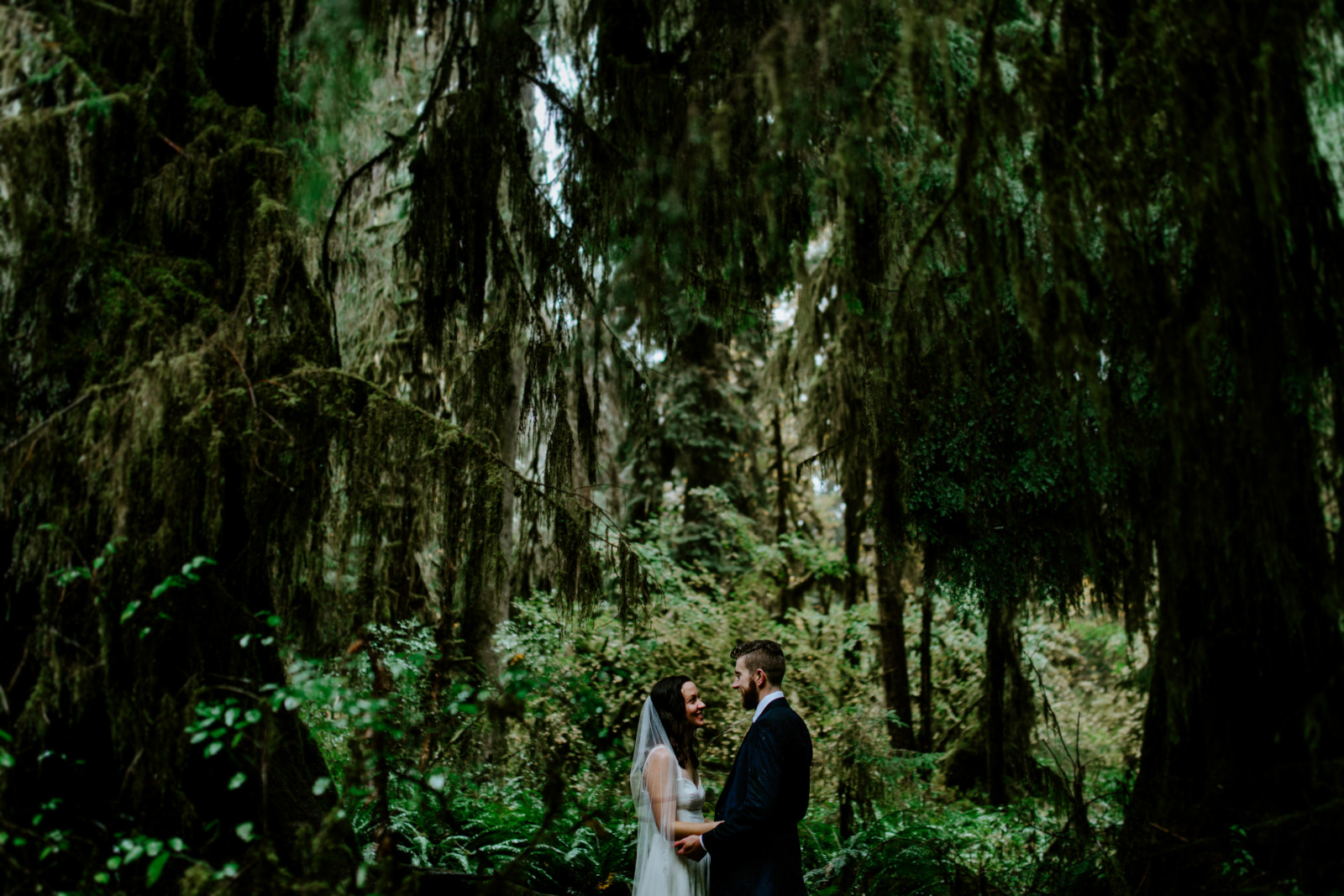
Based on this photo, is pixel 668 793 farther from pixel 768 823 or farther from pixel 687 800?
pixel 768 823

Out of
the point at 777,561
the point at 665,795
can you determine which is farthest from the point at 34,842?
the point at 777,561

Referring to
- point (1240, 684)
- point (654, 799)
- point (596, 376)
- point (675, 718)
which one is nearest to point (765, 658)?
point (675, 718)

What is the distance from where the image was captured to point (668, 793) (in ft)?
13.8

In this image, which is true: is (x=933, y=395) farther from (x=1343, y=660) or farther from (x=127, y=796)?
(x=127, y=796)

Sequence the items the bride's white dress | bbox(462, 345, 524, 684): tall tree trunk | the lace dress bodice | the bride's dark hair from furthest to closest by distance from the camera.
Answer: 1. bbox(462, 345, 524, 684): tall tree trunk
2. the bride's dark hair
3. the lace dress bodice
4. the bride's white dress

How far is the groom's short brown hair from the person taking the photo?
4.28 metres

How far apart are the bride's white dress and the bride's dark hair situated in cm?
14

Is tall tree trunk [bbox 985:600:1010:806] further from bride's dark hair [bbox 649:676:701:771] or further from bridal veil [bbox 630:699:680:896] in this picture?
bridal veil [bbox 630:699:680:896]

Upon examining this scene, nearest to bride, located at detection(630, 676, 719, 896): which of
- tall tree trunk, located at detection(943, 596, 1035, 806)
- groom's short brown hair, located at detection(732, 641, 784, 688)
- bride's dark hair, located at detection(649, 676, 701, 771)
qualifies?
bride's dark hair, located at detection(649, 676, 701, 771)

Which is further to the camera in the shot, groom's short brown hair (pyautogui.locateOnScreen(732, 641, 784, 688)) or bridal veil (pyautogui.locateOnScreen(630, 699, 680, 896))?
groom's short brown hair (pyautogui.locateOnScreen(732, 641, 784, 688))

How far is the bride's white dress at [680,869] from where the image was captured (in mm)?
4117

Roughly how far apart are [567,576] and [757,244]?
199 cm

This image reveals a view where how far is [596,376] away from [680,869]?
2699 mm

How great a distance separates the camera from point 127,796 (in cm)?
309
